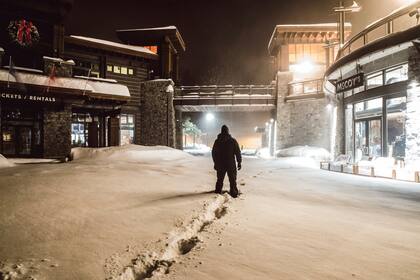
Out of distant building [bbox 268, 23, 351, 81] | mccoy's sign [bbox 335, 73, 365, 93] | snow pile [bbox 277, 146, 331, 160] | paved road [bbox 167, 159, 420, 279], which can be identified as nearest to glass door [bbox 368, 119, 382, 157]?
mccoy's sign [bbox 335, 73, 365, 93]

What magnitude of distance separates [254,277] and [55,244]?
98.7 inches

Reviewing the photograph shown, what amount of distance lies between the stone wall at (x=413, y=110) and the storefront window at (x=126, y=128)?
2015 cm

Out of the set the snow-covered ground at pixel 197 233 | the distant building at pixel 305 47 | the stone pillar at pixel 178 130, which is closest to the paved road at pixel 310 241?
the snow-covered ground at pixel 197 233

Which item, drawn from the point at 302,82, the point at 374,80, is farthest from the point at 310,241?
the point at 302,82

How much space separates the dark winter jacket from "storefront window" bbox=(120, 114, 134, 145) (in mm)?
18577

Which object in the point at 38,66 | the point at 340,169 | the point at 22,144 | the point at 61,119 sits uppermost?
the point at 38,66

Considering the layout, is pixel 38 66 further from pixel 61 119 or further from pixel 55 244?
pixel 55 244

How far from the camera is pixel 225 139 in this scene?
709 cm

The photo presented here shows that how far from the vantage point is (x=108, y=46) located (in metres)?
22.1

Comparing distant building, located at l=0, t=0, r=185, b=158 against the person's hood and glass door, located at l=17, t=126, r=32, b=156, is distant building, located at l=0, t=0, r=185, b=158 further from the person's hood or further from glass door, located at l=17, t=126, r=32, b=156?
the person's hood

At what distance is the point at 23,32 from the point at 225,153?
17466 mm

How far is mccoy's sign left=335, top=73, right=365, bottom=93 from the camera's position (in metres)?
12.5

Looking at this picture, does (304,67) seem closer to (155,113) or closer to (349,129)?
(349,129)

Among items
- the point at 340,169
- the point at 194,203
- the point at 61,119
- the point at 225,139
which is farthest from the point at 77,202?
the point at 61,119
